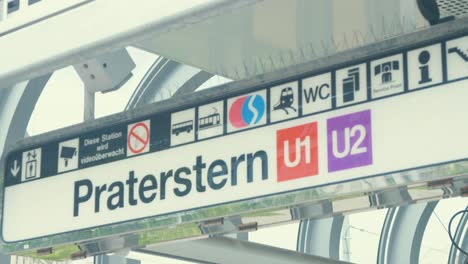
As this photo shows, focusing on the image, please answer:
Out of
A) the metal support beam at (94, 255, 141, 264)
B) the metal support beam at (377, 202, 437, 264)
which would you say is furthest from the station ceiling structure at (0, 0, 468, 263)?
the metal support beam at (377, 202, 437, 264)

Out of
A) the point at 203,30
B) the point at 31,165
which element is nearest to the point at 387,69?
the point at 203,30

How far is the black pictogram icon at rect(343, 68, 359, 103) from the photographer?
2787 mm

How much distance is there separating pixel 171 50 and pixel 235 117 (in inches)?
32.0

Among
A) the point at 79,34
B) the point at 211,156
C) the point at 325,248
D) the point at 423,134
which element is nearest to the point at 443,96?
the point at 423,134

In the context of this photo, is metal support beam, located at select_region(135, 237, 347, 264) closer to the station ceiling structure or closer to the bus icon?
the station ceiling structure

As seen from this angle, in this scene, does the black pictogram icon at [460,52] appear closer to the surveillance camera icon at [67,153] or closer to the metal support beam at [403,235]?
the surveillance camera icon at [67,153]

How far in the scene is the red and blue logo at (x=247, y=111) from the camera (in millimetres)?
2959

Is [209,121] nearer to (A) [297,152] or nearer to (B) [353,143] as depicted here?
(A) [297,152]

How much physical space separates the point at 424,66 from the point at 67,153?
3.91 feet

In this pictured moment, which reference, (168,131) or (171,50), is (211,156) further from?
(171,50)

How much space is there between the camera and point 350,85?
9.19ft

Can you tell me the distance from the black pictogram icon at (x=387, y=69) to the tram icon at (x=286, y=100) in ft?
0.81

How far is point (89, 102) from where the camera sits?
11.5ft

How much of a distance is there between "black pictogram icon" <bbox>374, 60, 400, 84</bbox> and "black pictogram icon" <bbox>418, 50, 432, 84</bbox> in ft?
0.20
